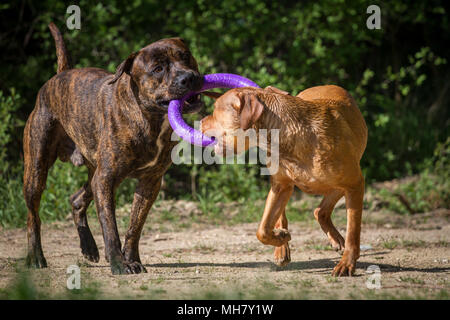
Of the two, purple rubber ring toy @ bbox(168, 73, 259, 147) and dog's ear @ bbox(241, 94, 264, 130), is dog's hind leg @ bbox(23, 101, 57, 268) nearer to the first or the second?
purple rubber ring toy @ bbox(168, 73, 259, 147)

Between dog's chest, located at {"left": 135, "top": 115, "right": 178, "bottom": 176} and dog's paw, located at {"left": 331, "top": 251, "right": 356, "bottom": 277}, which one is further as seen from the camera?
dog's chest, located at {"left": 135, "top": 115, "right": 178, "bottom": 176}

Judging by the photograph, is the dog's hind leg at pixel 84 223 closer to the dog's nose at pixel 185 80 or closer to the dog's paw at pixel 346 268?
the dog's nose at pixel 185 80

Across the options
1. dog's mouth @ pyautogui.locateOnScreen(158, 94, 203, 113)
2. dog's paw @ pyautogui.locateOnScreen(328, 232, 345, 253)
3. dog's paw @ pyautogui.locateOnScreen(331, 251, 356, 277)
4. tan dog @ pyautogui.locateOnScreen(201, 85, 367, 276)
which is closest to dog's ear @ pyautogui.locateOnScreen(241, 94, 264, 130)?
tan dog @ pyautogui.locateOnScreen(201, 85, 367, 276)

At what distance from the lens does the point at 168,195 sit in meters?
10.1

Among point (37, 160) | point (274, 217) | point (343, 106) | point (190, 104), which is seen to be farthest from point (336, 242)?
point (37, 160)

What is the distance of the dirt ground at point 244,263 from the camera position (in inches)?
174

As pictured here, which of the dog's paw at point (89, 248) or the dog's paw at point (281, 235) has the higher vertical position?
the dog's paw at point (281, 235)

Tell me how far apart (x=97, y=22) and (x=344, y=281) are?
6751 millimetres

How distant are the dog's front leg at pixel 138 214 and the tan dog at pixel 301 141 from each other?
1.06m

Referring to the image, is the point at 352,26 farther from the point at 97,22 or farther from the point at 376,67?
the point at 97,22

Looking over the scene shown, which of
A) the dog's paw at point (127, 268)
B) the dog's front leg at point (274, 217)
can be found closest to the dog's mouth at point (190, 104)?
the dog's front leg at point (274, 217)

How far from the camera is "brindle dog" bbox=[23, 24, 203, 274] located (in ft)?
17.7

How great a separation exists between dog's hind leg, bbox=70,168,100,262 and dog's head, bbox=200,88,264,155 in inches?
77.3

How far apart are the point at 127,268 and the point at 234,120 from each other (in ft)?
5.41
